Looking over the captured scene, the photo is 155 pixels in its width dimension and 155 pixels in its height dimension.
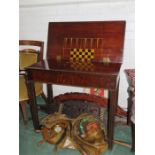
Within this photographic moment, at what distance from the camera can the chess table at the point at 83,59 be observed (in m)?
1.77

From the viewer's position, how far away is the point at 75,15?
2.51 m

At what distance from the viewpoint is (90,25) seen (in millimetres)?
2230

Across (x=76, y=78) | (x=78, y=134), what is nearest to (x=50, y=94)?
(x=78, y=134)

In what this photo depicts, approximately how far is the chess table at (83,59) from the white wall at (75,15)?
25 centimetres

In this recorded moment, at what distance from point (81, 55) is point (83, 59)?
47 mm

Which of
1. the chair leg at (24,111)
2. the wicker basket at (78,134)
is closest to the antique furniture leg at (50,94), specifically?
the chair leg at (24,111)

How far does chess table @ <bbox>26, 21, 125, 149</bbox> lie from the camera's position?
1.77 m

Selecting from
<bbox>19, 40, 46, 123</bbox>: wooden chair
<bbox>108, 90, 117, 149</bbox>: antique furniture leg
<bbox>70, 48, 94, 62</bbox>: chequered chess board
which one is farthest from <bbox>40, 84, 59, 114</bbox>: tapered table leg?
<bbox>108, 90, 117, 149</bbox>: antique furniture leg

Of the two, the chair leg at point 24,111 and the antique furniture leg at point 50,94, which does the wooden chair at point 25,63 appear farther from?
the antique furniture leg at point 50,94

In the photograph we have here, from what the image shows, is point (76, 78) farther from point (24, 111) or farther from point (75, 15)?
point (75, 15)

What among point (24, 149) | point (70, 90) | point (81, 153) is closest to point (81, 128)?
point (81, 153)

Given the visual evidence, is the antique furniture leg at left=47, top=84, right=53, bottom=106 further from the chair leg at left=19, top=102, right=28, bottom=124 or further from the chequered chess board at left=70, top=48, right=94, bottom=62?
the chequered chess board at left=70, top=48, right=94, bottom=62

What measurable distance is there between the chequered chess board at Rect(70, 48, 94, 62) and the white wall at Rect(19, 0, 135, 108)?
458 mm

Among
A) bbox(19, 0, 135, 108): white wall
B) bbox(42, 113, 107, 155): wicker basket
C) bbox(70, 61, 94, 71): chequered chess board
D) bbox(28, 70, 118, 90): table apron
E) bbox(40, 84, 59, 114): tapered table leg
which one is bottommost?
bbox(42, 113, 107, 155): wicker basket
